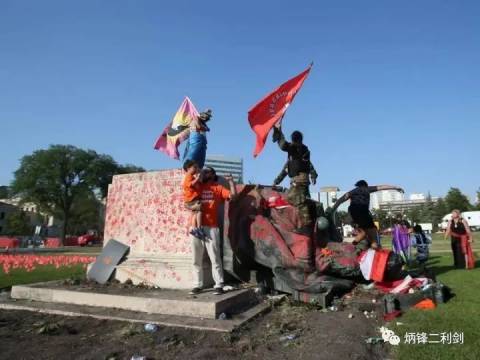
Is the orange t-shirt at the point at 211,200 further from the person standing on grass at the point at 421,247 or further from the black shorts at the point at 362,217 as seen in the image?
the person standing on grass at the point at 421,247

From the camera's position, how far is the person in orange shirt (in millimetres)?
4914

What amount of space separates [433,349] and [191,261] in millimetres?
3424

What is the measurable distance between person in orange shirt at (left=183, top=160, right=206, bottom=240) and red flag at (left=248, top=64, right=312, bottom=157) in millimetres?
1534

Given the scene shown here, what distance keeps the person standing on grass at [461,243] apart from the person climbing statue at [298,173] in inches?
235

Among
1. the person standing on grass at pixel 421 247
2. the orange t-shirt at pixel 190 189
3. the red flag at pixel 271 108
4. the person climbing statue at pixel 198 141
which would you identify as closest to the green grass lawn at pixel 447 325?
the person standing on grass at pixel 421 247

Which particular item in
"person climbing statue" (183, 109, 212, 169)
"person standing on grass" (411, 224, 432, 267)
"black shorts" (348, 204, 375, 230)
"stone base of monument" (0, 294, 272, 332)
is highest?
"person climbing statue" (183, 109, 212, 169)

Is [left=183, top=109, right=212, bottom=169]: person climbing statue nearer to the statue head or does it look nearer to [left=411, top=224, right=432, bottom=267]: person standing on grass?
the statue head

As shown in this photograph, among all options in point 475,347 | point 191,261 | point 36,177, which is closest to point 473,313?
point 475,347

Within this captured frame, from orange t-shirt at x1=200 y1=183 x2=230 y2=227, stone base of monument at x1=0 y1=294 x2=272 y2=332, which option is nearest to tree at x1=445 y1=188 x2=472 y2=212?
orange t-shirt at x1=200 y1=183 x2=230 y2=227

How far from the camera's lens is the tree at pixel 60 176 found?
43656mm

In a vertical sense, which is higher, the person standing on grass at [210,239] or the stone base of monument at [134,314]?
the person standing on grass at [210,239]

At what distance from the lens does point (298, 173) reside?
612cm

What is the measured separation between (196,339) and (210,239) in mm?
1555

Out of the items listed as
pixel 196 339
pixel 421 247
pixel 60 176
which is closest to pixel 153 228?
pixel 196 339
